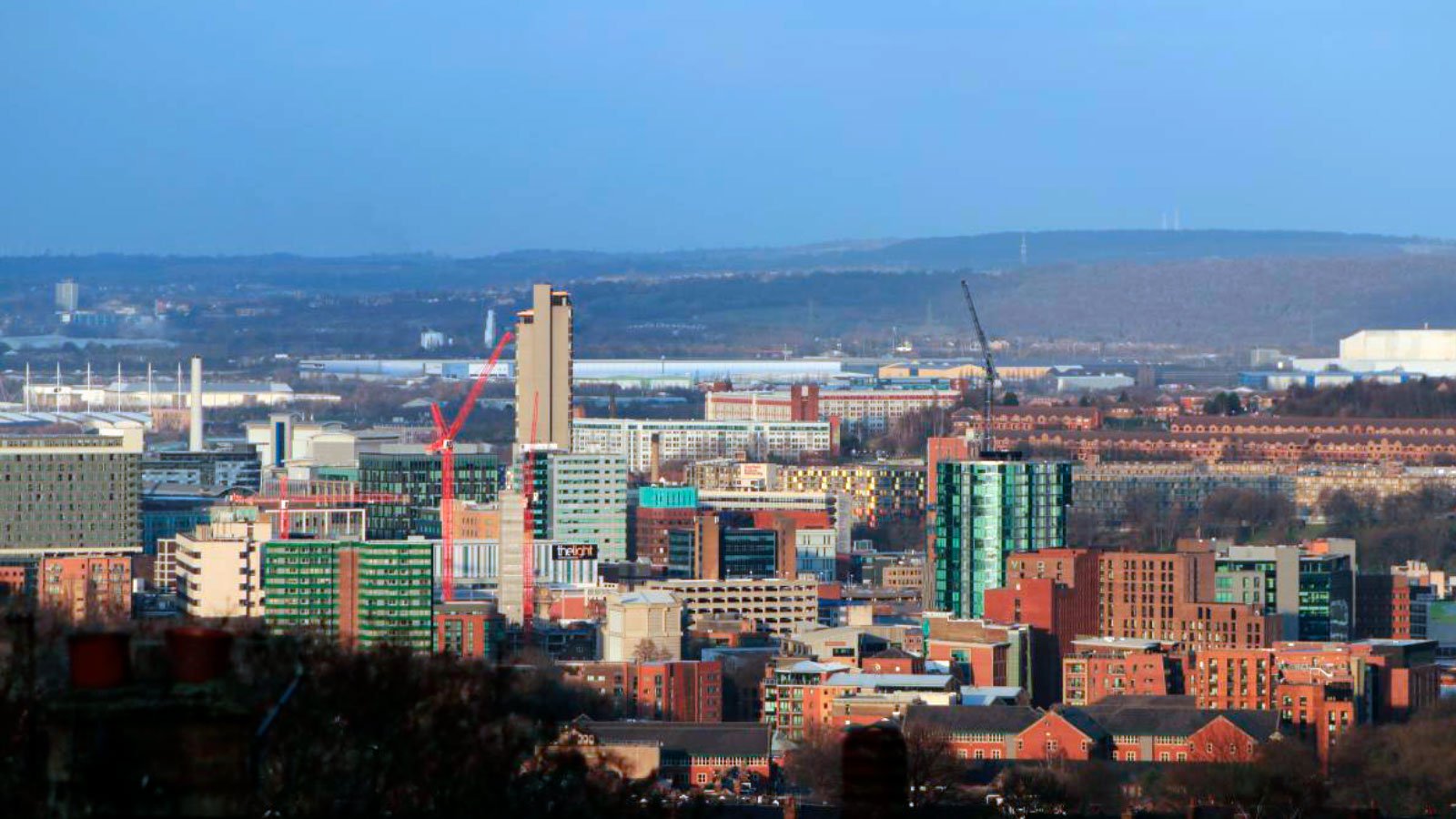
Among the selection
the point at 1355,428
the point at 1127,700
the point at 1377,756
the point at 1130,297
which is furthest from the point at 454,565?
the point at 1130,297

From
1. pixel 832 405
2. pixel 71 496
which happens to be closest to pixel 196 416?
pixel 832 405

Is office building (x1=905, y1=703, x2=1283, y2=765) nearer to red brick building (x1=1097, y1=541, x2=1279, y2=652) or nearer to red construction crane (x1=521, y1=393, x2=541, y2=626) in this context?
red brick building (x1=1097, y1=541, x2=1279, y2=652)

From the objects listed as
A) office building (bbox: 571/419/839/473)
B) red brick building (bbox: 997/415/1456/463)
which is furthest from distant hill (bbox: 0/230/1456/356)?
red brick building (bbox: 997/415/1456/463)

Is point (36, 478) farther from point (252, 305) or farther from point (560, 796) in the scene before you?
point (252, 305)

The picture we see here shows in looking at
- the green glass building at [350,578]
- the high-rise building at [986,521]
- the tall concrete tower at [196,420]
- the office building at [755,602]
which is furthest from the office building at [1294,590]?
the tall concrete tower at [196,420]

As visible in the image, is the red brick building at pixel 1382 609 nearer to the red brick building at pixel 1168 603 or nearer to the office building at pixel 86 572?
the red brick building at pixel 1168 603

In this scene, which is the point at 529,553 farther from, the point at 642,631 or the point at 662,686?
the point at 662,686
